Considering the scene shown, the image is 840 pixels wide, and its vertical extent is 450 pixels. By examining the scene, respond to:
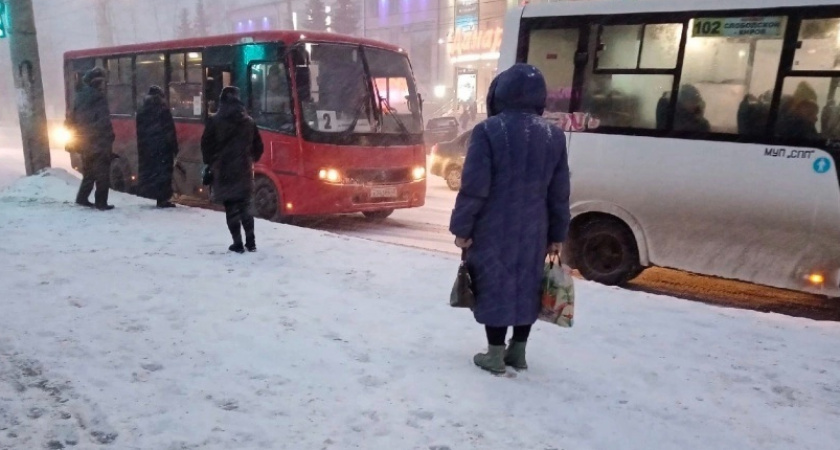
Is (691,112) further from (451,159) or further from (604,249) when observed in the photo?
(451,159)

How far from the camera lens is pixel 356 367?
12.0 feet

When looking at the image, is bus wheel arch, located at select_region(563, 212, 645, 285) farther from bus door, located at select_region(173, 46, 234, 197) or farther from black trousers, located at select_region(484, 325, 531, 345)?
bus door, located at select_region(173, 46, 234, 197)

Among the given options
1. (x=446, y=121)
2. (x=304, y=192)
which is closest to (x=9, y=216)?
(x=304, y=192)

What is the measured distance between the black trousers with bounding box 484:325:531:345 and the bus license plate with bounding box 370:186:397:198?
5.73 metres

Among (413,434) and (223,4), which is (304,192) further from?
(223,4)

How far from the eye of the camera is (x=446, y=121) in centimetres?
2442

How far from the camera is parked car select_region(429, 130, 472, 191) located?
1449cm

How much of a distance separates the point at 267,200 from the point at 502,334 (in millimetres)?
6405

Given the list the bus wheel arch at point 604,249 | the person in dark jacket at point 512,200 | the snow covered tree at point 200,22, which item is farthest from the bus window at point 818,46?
the snow covered tree at point 200,22

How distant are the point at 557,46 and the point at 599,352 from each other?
3823 millimetres

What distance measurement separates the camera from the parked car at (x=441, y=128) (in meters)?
24.0

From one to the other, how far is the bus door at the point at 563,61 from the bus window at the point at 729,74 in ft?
3.43

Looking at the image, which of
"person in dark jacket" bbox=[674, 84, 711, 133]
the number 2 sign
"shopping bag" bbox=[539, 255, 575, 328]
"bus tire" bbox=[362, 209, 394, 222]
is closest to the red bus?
the number 2 sign

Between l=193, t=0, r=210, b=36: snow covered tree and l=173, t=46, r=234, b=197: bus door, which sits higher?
l=193, t=0, r=210, b=36: snow covered tree
